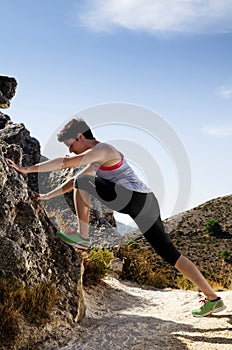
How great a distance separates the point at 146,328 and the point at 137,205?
1426 mm

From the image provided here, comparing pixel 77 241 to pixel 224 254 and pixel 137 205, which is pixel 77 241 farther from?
pixel 224 254

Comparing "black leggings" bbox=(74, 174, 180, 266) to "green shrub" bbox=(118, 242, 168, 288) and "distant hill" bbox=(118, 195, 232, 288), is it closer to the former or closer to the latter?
"green shrub" bbox=(118, 242, 168, 288)

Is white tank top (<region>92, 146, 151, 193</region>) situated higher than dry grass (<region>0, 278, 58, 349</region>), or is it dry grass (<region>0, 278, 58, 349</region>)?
white tank top (<region>92, 146, 151, 193</region>)

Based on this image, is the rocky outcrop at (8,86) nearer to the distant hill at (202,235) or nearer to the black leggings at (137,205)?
the black leggings at (137,205)

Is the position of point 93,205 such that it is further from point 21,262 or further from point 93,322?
point 21,262

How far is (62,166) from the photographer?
495 centimetres

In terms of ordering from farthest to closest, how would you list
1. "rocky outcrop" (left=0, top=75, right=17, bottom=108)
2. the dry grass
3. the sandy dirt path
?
"rocky outcrop" (left=0, top=75, right=17, bottom=108) → the sandy dirt path → the dry grass

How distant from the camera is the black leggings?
5.23 metres

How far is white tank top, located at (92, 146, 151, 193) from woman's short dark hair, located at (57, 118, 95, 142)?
1.23 feet

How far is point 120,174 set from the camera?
5.28m

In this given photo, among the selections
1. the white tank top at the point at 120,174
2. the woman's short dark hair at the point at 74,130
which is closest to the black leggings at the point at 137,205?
the white tank top at the point at 120,174

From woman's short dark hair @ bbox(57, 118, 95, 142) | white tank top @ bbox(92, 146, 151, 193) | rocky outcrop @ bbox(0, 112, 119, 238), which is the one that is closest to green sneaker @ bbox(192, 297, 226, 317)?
white tank top @ bbox(92, 146, 151, 193)

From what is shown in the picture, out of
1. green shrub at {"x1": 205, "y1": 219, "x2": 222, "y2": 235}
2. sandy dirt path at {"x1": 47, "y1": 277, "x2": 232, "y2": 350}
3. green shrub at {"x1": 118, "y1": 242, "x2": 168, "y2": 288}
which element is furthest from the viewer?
green shrub at {"x1": 205, "y1": 219, "x2": 222, "y2": 235}

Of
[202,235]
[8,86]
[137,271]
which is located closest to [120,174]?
[8,86]
